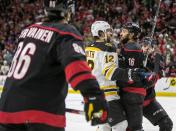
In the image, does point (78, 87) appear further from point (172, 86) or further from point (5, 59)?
point (5, 59)

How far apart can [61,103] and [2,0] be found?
16065mm

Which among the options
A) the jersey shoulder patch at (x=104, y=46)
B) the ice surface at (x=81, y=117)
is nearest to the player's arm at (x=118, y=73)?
the jersey shoulder patch at (x=104, y=46)

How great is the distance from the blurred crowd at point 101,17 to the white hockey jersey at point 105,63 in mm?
7646

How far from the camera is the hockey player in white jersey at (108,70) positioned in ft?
14.7

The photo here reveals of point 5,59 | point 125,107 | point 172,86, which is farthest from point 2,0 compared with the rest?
point 125,107

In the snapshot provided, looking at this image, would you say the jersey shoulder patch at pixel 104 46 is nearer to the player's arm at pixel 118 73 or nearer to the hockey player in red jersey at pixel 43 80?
the player's arm at pixel 118 73

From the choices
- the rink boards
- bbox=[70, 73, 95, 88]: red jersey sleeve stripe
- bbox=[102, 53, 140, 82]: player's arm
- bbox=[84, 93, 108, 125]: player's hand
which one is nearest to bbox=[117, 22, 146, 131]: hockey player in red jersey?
bbox=[102, 53, 140, 82]: player's arm

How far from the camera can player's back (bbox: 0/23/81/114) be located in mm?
2781

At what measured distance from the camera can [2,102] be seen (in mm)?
2895

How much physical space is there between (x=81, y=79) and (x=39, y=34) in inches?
16.8

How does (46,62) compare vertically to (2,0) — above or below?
above

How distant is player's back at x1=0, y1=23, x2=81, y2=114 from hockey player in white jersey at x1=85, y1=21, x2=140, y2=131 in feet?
5.54

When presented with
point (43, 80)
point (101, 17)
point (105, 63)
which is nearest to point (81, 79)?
point (43, 80)

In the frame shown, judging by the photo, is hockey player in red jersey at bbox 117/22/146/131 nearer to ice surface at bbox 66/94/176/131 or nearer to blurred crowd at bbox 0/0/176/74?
ice surface at bbox 66/94/176/131
